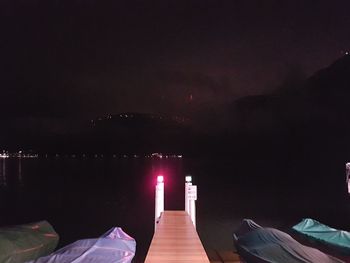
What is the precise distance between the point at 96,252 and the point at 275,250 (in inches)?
165

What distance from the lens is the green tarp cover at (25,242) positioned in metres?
11.1

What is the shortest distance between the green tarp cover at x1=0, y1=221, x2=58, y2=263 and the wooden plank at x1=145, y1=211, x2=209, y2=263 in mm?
3548

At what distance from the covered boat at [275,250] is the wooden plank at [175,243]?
3.82 ft

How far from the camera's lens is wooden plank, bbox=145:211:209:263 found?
8305 millimetres

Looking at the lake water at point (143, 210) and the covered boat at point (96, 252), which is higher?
the covered boat at point (96, 252)

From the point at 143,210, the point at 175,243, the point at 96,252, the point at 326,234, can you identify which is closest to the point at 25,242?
the point at 96,252

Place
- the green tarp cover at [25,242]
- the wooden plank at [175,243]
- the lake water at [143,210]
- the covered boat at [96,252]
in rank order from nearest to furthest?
1. the wooden plank at [175,243]
2. the covered boat at [96,252]
3. the green tarp cover at [25,242]
4. the lake water at [143,210]

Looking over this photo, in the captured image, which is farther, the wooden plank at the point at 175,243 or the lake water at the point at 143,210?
the lake water at the point at 143,210

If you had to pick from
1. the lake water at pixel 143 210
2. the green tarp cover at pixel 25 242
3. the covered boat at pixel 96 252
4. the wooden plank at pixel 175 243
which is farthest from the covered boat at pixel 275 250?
the lake water at pixel 143 210

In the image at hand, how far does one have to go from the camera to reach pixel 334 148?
17875 centimetres

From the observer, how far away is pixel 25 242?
12.1 m

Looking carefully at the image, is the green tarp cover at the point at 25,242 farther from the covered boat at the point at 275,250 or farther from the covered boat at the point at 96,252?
the covered boat at the point at 275,250

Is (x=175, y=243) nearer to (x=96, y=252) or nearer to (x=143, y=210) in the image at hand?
(x=96, y=252)

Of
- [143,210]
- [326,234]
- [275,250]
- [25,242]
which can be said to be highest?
[275,250]
